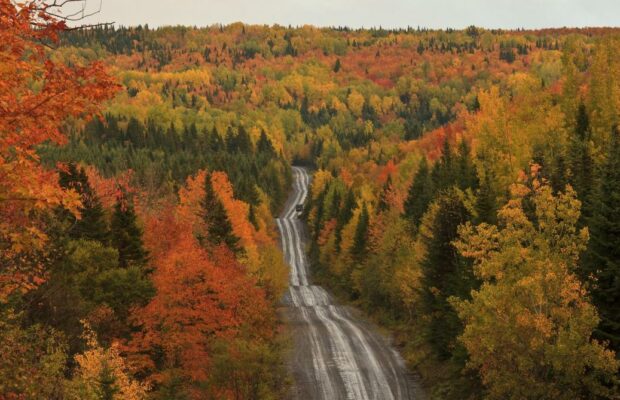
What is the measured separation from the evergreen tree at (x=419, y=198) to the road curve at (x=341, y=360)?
42.9 feet

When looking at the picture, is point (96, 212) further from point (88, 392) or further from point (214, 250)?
point (88, 392)

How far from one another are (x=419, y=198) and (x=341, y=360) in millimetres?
26445

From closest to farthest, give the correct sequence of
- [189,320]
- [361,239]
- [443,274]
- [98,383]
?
1. [98,383]
2. [189,320]
3. [443,274]
4. [361,239]

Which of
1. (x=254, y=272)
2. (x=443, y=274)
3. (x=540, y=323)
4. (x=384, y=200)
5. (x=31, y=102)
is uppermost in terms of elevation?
(x=31, y=102)

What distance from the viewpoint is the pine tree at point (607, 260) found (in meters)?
23.3

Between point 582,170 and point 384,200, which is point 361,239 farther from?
point 582,170

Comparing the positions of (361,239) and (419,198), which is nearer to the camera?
(419,198)

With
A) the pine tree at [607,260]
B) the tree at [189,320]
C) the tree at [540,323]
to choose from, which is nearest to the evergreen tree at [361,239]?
the tree at [189,320]

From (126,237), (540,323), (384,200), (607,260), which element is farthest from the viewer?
(384,200)

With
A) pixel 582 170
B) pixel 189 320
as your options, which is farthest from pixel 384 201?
pixel 189 320

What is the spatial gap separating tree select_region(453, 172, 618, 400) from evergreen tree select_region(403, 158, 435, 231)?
35.6 metres

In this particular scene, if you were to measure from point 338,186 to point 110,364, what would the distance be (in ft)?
325

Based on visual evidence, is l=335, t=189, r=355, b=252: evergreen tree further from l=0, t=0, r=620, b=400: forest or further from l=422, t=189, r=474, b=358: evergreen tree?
l=422, t=189, r=474, b=358: evergreen tree

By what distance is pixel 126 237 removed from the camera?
40938mm
